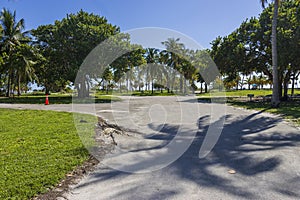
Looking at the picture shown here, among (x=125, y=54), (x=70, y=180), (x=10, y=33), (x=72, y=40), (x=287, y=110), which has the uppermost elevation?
(x=10, y=33)

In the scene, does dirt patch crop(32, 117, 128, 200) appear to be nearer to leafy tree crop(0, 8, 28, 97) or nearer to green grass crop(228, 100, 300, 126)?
green grass crop(228, 100, 300, 126)

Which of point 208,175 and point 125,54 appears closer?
point 208,175

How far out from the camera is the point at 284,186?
2.96 m

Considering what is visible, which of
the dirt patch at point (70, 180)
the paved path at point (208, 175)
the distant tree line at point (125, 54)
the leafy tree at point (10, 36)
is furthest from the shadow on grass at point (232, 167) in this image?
the leafy tree at point (10, 36)

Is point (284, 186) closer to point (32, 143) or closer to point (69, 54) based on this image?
point (32, 143)

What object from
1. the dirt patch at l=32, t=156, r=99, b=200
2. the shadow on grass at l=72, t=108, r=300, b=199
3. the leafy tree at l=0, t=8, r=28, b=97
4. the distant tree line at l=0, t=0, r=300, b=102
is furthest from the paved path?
the leafy tree at l=0, t=8, r=28, b=97

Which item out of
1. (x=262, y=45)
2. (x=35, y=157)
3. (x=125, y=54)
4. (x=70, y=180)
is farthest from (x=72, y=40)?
(x=70, y=180)

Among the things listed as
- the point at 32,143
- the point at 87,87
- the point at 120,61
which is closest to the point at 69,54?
the point at 87,87

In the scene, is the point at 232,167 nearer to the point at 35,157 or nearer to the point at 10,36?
the point at 35,157

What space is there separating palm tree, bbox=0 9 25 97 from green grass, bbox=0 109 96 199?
1048 inches

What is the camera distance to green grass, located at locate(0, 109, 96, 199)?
2.96m

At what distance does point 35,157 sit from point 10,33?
3286 centimetres

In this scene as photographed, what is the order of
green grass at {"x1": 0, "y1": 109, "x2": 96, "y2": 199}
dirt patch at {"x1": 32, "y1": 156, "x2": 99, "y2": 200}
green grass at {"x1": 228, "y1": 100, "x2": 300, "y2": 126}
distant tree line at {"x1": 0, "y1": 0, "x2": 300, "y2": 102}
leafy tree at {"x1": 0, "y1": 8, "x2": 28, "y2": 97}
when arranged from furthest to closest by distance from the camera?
leafy tree at {"x1": 0, "y1": 8, "x2": 28, "y2": 97}
distant tree line at {"x1": 0, "y1": 0, "x2": 300, "y2": 102}
green grass at {"x1": 228, "y1": 100, "x2": 300, "y2": 126}
green grass at {"x1": 0, "y1": 109, "x2": 96, "y2": 199}
dirt patch at {"x1": 32, "y1": 156, "x2": 99, "y2": 200}

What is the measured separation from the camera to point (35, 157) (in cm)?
412
